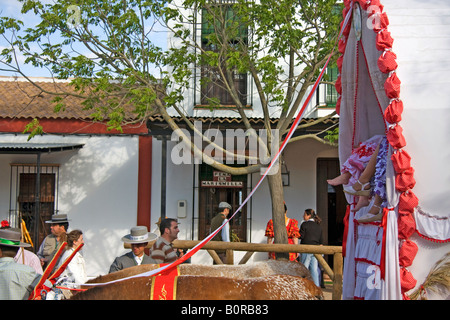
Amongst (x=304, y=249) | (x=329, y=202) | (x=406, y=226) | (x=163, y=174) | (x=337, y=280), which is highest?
(x=163, y=174)

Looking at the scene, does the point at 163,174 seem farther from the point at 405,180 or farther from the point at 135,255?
the point at 405,180

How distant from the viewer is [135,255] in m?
5.62

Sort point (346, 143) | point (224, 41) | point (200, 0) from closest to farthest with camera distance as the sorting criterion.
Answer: point (346, 143), point (200, 0), point (224, 41)

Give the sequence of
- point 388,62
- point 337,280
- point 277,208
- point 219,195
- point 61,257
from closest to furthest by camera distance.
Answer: point 388,62 < point 61,257 < point 337,280 < point 277,208 < point 219,195

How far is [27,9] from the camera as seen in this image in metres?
8.71

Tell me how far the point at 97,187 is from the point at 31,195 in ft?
4.83

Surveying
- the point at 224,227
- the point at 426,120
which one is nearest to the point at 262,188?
the point at 224,227

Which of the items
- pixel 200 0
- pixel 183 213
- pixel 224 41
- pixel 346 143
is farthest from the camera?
pixel 183 213

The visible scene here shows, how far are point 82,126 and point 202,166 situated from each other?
113 inches

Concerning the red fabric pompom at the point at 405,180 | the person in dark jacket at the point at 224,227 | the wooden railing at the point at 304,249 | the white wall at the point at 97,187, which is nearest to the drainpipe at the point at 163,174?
the white wall at the point at 97,187

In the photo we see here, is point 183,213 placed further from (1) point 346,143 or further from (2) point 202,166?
(1) point 346,143

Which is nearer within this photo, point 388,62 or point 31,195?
point 388,62
